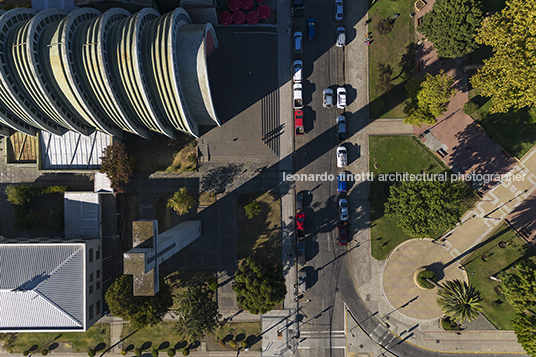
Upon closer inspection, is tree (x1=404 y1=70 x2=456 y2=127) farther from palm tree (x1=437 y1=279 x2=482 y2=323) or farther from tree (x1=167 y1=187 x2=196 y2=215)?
tree (x1=167 y1=187 x2=196 y2=215)

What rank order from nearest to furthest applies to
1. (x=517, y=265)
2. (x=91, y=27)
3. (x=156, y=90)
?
(x=91, y=27) → (x=156, y=90) → (x=517, y=265)

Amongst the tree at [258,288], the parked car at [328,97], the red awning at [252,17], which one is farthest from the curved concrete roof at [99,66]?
the tree at [258,288]

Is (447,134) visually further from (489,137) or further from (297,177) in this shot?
(297,177)

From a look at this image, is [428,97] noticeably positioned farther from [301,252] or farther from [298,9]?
[301,252]

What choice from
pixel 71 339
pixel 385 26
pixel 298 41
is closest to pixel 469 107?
pixel 385 26

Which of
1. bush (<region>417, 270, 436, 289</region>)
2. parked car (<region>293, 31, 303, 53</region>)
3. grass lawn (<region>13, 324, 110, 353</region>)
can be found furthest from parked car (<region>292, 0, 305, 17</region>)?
grass lawn (<region>13, 324, 110, 353</region>)

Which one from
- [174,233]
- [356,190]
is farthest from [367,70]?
[174,233]
